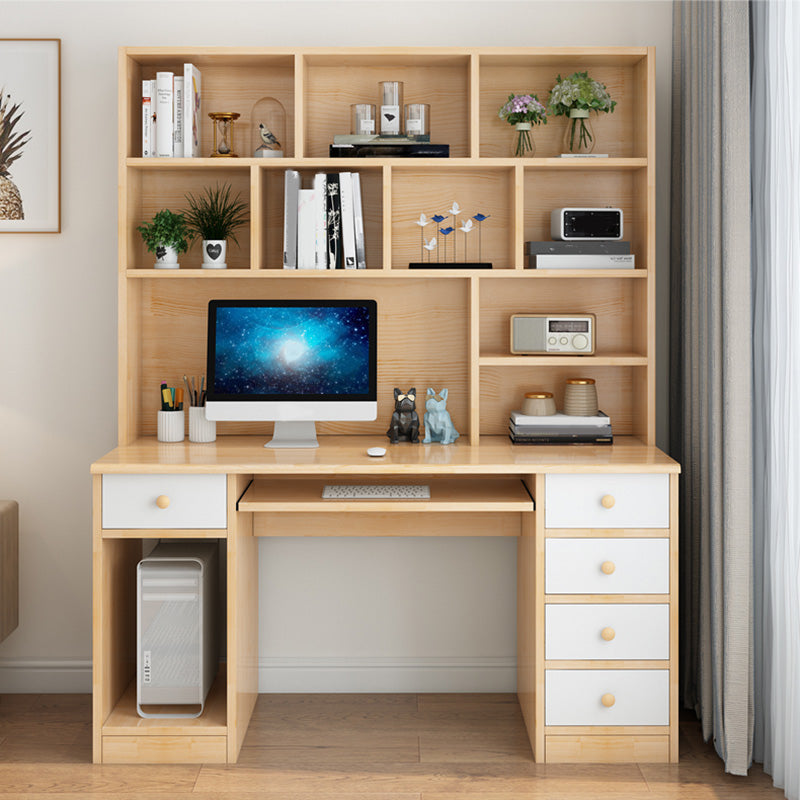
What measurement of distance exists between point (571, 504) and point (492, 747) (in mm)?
791

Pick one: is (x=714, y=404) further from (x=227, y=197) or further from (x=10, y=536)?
(x=10, y=536)

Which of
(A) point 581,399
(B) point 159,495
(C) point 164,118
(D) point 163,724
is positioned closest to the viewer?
(B) point 159,495

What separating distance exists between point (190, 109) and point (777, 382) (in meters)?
1.92

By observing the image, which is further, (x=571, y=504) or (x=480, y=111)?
(x=480, y=111)

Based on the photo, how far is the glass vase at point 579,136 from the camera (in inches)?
113

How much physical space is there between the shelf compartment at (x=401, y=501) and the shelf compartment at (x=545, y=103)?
1.12 m

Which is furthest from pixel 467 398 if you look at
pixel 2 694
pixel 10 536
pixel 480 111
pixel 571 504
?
pixel 2 694

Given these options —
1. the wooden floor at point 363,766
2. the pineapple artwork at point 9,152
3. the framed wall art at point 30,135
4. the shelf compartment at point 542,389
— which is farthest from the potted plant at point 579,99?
the wooden floor at point 363,766

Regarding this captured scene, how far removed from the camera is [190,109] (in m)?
2.79

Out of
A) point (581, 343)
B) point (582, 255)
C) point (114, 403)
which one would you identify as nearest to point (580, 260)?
point (582, 255)

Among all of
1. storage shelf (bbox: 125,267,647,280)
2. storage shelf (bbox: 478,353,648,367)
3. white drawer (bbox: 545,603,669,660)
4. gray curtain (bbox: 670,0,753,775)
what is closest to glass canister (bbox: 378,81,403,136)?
storage shelf (bbox: 125,267,647,280)

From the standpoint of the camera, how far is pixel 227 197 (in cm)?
297

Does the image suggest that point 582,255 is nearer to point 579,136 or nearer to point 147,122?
point 579,136

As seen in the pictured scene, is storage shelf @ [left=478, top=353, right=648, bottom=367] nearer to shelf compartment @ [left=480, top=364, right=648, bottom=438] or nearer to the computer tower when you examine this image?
shelf compartment @ [left=480, top=364, right=648, bottom=438]
